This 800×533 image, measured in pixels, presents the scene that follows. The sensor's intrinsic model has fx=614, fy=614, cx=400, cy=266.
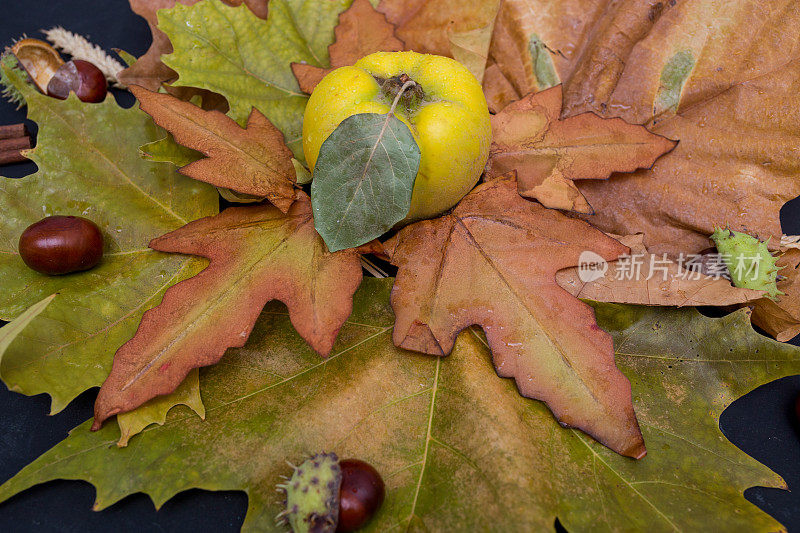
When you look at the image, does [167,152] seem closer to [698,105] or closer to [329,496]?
[329,496]

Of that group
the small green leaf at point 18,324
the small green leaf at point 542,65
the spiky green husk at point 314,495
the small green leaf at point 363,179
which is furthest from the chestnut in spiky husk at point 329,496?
the small green leaf at point 542,65

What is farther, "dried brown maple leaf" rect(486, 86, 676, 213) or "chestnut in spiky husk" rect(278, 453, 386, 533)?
"dried brown maple leaf" rect(486, 86, 676, 213)

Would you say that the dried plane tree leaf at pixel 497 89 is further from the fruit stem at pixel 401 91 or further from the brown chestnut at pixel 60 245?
the brown chestnut at pixel 60 245

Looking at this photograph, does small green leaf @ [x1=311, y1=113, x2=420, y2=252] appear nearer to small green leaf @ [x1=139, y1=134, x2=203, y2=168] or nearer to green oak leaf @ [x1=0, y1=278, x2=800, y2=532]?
green oak leaf @ [x1=0, y1=278, x2=800, y2=532]

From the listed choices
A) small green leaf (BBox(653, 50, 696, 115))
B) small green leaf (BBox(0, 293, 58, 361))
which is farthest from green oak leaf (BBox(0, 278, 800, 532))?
small green leaf (BBox(653, 50, 696, 115))

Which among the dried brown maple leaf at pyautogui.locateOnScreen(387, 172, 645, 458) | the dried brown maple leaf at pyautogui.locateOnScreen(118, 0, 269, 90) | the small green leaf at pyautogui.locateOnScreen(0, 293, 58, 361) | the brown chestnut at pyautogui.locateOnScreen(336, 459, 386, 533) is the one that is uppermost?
the dried brown maple leaf at pyautogui.locateOnScreen(118, 0, 269, 90)

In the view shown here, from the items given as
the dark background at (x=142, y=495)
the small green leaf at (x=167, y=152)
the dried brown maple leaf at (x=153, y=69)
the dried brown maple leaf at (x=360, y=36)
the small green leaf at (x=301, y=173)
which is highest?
the dried brown maple leaf at (x=360, y=36)

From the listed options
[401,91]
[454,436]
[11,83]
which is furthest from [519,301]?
[11,83]
